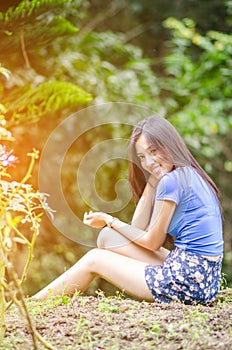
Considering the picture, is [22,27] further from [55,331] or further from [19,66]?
[55,331]

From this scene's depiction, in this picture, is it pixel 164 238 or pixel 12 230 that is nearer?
pixel 12 230

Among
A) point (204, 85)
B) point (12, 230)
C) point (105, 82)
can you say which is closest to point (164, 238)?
point (12, 230)

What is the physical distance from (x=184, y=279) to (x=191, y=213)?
1.13 feet

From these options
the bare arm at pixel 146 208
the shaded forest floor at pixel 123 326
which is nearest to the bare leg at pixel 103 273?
the shaded forest floor at pixel 123 326

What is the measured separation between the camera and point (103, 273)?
3551 mm

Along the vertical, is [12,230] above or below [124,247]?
above

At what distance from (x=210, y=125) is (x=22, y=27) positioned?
9.03ft

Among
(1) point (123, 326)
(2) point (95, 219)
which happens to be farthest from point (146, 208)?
(1) point (123, 326)

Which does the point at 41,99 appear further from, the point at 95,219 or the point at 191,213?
the point at 191,213

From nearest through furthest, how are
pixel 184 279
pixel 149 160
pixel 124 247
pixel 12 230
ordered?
pixel 12 230 < pixel 184 279 < pixel 149 160 < pixel 124 247

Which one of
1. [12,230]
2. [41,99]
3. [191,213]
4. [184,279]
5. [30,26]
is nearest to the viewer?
[12,230]

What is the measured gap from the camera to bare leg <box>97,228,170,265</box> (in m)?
3.68

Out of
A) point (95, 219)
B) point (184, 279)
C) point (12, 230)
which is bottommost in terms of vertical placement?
point (184, 279)

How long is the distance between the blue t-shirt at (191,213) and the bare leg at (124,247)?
0.83ft
